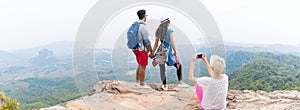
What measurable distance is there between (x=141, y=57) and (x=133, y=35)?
0.65m

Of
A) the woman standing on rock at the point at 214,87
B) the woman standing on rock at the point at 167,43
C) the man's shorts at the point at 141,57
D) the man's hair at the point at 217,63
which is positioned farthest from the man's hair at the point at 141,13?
the man's hair at the point at 217,63

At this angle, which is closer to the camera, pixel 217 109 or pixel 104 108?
pixel 217 109

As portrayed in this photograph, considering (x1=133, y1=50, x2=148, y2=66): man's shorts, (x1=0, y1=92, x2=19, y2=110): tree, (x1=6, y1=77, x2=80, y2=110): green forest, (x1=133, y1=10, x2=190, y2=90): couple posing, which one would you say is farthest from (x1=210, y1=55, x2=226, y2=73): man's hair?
(x1=6, y1=77, x2=80, y2=110): green forest

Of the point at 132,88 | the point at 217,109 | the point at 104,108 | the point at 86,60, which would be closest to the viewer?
the point at 217,109

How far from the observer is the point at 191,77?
15.2 feet

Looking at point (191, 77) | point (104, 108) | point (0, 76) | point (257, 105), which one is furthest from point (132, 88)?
point (0, 76)

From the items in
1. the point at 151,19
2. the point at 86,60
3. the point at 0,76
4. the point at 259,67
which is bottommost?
the point at 0,76

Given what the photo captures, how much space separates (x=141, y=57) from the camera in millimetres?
5852

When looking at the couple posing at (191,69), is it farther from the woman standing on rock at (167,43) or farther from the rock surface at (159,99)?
the rock surface at (159,99)

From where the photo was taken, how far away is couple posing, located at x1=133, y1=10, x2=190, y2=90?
5375mm

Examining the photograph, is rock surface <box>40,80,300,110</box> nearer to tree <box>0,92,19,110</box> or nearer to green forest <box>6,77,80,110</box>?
tree <box>0,92,19,110</box>

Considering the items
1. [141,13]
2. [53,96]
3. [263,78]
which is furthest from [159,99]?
[53,96]

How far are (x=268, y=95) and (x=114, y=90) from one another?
3.84 metres

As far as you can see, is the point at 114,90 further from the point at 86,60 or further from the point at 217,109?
the point at 217,109
